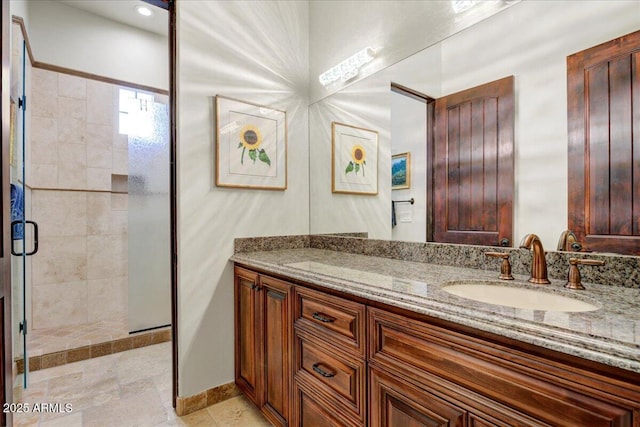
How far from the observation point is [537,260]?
1.14m

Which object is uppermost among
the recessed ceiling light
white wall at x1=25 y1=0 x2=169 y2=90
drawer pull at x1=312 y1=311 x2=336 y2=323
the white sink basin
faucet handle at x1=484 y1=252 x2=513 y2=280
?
the recessed ceiling light

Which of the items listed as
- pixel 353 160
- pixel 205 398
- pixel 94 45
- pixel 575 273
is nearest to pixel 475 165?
pixel 575 273

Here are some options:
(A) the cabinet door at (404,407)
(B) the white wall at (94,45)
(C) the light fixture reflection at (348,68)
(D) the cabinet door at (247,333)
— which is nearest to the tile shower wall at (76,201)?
(B) the white wall at (94,45)

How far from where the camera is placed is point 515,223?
1.31m

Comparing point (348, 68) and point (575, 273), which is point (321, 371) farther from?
point (348, 68)

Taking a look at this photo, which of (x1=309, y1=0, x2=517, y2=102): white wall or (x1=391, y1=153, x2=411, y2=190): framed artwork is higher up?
(x1=309, y1=0, x2=517, y2=102): white wall

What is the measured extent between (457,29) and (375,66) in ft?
1.80

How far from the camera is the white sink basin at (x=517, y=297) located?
39.0 inches

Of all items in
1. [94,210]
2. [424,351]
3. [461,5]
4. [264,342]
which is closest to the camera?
[424,351]

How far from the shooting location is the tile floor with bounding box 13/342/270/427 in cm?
177

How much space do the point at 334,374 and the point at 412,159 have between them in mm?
1149

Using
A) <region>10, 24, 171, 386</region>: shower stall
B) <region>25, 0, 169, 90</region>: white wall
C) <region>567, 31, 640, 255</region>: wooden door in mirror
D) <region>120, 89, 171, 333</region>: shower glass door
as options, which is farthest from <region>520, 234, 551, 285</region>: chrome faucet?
<region>25, 0, 169, 90</region>: white wall

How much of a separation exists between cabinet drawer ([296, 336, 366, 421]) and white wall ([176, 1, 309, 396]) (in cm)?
80

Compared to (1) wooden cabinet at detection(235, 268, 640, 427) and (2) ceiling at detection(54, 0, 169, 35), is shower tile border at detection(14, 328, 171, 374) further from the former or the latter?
(2) ceiling at detection(54, 0, 169, 35)
